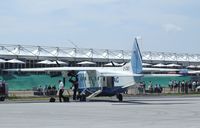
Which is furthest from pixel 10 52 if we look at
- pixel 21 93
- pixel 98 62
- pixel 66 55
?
pixel 21 93

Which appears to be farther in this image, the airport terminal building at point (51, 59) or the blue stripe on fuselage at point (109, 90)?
the airport terminal building at point (51, 59)

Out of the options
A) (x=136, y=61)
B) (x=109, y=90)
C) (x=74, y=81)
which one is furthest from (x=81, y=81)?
(x=136, y=61)

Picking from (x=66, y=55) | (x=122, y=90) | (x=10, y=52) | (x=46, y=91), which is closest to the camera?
(x=122, y=90)

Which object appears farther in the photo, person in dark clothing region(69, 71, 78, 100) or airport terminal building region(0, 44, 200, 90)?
airport terminal building region(0, 44, 200, 90)

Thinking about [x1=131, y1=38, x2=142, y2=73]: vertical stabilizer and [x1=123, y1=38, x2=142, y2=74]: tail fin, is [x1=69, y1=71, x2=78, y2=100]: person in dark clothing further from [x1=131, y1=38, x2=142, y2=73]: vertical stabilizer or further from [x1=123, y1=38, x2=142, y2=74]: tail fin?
[x1=131, y1=38, x2=142, y2=73]: vertical stabilizer

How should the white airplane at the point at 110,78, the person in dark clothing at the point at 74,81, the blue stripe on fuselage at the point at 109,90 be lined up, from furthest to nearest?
the person in dark clothing at the point at 74,81
the blue stripe on fuselage at the point at 109,90
the white airplane at the point at 110,78

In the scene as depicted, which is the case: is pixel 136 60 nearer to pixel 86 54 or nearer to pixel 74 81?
pixel 74 81

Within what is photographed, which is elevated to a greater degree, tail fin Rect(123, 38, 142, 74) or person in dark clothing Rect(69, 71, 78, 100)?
tail fin Rect(123, 38, 142, 74)

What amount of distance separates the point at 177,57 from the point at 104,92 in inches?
3405

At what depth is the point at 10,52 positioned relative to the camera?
91625 mm

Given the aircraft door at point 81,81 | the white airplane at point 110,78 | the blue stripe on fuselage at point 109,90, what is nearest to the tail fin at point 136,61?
the white airplane at point 110,78

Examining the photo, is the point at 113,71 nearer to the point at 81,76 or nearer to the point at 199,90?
the point at 81,76

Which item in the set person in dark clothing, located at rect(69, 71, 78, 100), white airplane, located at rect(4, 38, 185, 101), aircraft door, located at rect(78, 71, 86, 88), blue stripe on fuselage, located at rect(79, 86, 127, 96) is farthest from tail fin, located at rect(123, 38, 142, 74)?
person in dark clothing, located at rect(69, 71, 78, 100)

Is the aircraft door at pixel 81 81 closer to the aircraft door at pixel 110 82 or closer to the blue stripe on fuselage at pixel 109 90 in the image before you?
the blue stripe on fuselage at pixel 109 90
